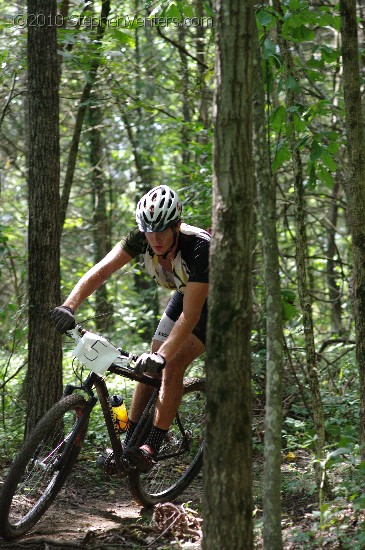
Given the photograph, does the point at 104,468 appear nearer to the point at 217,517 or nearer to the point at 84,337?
the point at 84,337

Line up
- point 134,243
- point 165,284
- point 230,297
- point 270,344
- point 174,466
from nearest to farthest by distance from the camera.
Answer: point 230,297
point 270,344
point 134,243
point 165,284
point 174,466

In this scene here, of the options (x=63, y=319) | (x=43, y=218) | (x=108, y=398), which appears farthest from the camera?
(x=43, y=218)

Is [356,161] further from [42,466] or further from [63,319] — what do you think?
[42,466]

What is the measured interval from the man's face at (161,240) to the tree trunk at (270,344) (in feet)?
3.90

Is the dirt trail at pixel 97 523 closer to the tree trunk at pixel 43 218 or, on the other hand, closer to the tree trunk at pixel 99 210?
the tree trunk at pixel 43 218

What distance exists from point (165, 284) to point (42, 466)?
5.14ft

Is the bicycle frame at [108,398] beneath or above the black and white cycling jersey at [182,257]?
beneath

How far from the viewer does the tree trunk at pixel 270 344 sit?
11.7 ft

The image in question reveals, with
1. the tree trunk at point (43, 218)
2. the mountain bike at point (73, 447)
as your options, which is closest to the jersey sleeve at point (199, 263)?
the mountain bike at point (73, 447)

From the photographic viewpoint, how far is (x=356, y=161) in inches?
189

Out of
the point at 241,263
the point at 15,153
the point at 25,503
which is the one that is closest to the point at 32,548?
the point at 25,503

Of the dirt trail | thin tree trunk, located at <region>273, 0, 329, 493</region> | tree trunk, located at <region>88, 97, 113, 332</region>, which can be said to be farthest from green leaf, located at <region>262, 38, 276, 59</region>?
tree trunk, located at <region>88, 97, 113, 332</region>

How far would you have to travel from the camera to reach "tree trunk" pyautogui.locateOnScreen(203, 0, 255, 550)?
3.18 m

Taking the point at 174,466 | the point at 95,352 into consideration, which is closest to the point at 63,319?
the point at 95,352
